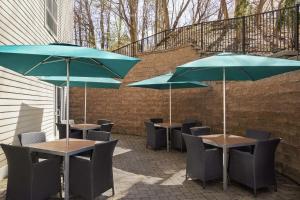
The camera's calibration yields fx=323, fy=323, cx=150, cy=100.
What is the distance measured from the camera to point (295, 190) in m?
5.26

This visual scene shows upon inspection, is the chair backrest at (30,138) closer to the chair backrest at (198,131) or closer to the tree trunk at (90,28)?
the chair backrest at (198,131)

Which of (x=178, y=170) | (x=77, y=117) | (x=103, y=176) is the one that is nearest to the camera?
(x=103, y=176)

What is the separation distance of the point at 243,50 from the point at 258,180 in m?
5.88

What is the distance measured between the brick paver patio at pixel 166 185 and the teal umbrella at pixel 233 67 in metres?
0.36

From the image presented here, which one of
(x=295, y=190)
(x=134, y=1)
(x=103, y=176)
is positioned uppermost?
(x=134, y=1)

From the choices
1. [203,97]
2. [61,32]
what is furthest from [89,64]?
[61,32]

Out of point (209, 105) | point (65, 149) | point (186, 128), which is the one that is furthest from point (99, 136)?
point (209, 105)

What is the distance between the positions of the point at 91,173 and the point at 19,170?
91 centimetres

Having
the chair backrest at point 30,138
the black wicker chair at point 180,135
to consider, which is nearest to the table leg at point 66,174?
the chair backrest at point 30,138

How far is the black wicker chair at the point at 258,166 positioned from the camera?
4.95 meters

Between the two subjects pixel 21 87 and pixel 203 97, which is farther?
pixel 203 97

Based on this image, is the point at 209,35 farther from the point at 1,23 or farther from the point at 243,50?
the point at 1,23

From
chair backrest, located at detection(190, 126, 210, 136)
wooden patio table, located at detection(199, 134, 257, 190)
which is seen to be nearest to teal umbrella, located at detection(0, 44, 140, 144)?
wooden patio table, located at detection(199, 134, 257, 190)

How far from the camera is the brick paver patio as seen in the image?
497 cm
